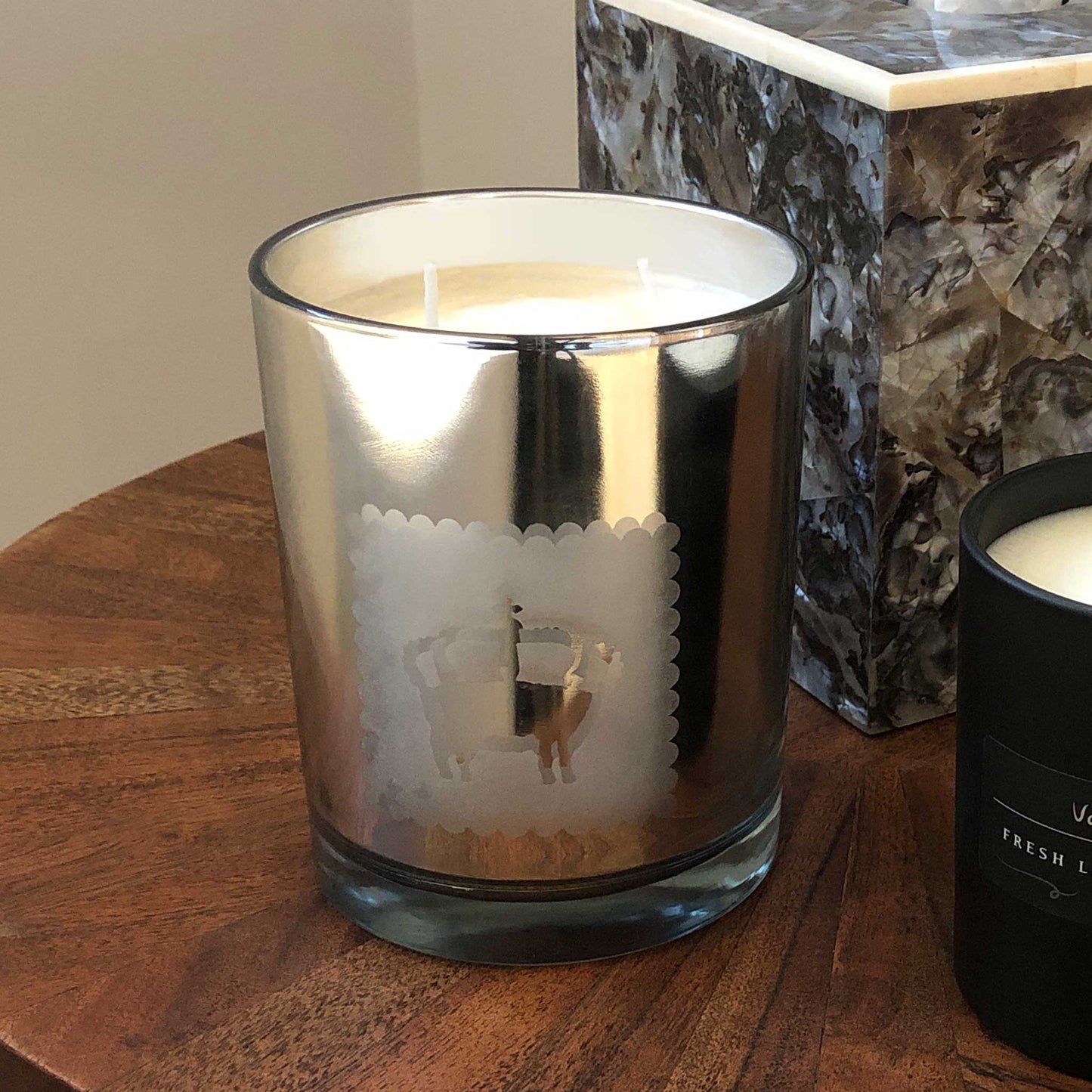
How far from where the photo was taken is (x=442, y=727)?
0.33 m

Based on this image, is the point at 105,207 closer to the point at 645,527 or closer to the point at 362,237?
the point at 362,237

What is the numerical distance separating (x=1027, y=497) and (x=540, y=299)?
132mm

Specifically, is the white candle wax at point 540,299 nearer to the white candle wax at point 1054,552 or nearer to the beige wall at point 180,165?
the white candle wax at point 1054,552

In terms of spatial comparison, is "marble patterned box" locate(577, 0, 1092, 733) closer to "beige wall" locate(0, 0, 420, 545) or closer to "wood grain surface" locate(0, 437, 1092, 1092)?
"wood grain surface" locate(0, 437, 1092, 1092)

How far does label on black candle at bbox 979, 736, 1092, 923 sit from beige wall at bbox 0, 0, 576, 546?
2.56 feet

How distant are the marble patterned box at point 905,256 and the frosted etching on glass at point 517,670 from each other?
129 millimetres

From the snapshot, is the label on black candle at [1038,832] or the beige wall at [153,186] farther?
the beige wall at [153,186]

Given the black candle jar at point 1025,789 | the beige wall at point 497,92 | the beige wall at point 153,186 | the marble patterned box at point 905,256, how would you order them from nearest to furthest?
the black candle jar at point 1025,789 → the marble patterned box at point 905,256 → the beige wall at point 497,92 → the beige wall at point 153,186

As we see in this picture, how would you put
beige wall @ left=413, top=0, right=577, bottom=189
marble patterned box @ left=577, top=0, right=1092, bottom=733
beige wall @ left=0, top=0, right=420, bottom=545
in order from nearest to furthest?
marble patterned box @ left=577, top=0, right=1092, bottom=733 → beige wall @ left=413, top=0, right=577, bottom=189 → beige wall @ left=0, top=0, right=420, bottom=545

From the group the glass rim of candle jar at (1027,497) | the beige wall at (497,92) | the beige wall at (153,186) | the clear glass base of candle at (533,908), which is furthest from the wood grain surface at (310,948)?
the beige wall at (153,186)

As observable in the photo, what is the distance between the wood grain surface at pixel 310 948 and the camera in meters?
0.32

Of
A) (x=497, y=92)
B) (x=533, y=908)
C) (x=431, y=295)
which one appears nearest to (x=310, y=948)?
(x=533, y=908)

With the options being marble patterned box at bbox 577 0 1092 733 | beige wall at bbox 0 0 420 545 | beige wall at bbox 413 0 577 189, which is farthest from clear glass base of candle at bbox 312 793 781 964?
beige wall at bbox 0 0 420 545

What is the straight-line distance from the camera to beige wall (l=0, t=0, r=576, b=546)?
1084mm
